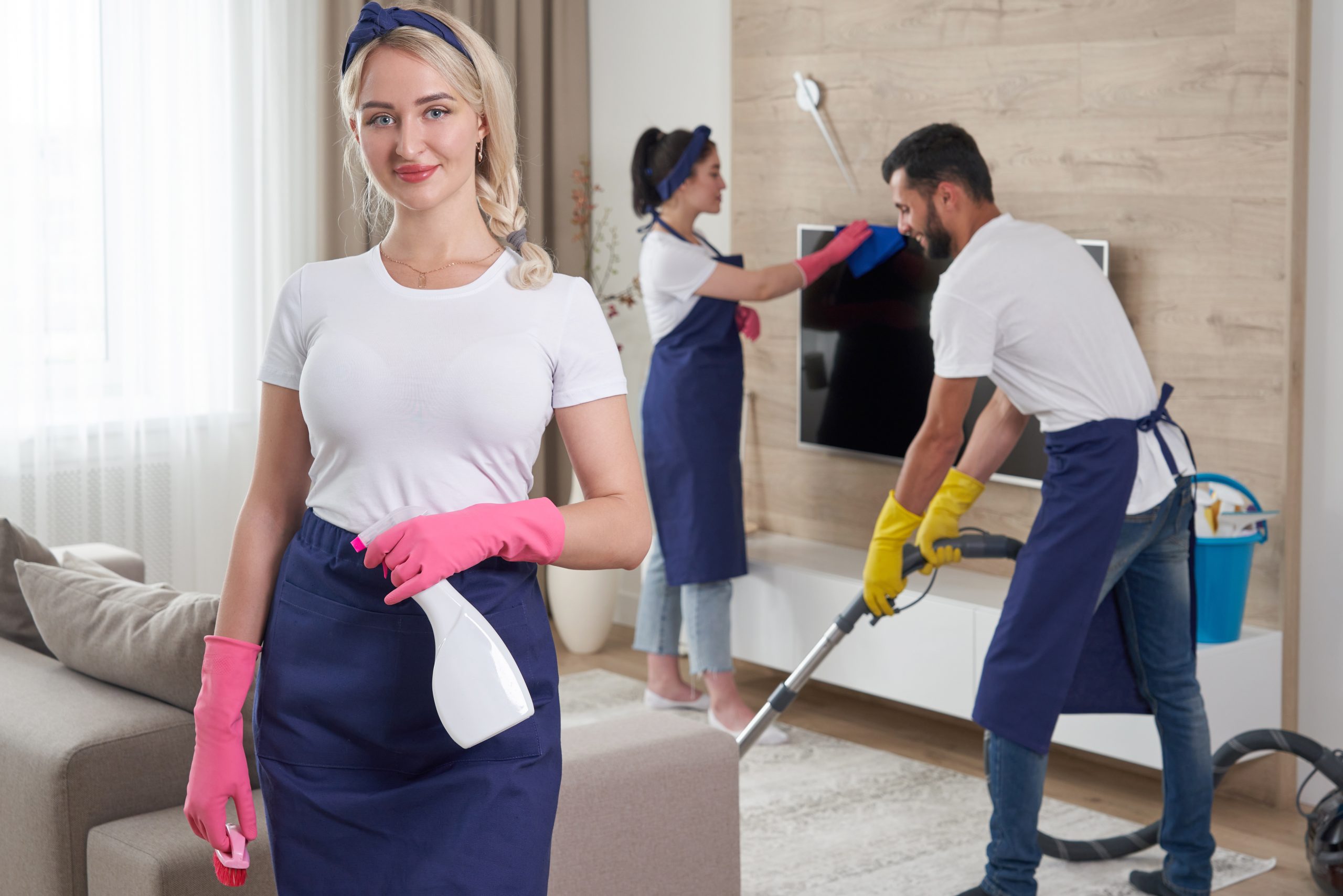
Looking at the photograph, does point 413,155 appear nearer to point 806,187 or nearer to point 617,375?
point 617,375

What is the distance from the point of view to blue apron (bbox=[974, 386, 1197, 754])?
2426 millimetres

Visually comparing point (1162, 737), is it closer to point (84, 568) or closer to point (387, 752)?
point (387, 752)

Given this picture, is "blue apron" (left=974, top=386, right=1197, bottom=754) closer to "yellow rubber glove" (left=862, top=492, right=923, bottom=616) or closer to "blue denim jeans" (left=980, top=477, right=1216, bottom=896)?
"blue denim jeans" (left=980, top=477, right=1216, bottom=896)

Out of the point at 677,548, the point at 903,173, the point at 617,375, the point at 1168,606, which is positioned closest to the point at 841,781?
the point at 677,548

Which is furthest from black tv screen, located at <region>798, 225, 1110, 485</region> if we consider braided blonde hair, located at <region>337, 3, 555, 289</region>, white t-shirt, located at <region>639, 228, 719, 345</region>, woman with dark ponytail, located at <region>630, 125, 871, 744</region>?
braided blonde hair, located at <region>337, 3, 555, 289</region>

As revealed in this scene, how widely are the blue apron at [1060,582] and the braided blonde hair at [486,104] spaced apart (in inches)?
52.9

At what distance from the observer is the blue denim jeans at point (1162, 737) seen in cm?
245

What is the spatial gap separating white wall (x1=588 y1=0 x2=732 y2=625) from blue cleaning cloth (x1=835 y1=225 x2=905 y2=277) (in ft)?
2.13

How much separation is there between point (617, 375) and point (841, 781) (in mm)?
2149

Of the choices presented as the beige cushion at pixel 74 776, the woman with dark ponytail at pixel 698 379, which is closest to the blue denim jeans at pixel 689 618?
the woman with dark ponytail at pixel 698 379

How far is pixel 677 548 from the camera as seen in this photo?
381 centimetres

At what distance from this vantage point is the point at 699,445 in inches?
148

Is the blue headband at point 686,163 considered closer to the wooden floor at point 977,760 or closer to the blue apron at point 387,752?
the wooden floor at point 977,760

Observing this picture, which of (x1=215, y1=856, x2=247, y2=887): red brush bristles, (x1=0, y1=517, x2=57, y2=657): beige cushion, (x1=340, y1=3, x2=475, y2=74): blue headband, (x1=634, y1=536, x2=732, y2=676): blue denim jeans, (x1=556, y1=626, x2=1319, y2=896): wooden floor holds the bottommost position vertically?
(x1=556, y1=626, x2=1319, y2=896): wooden floor
